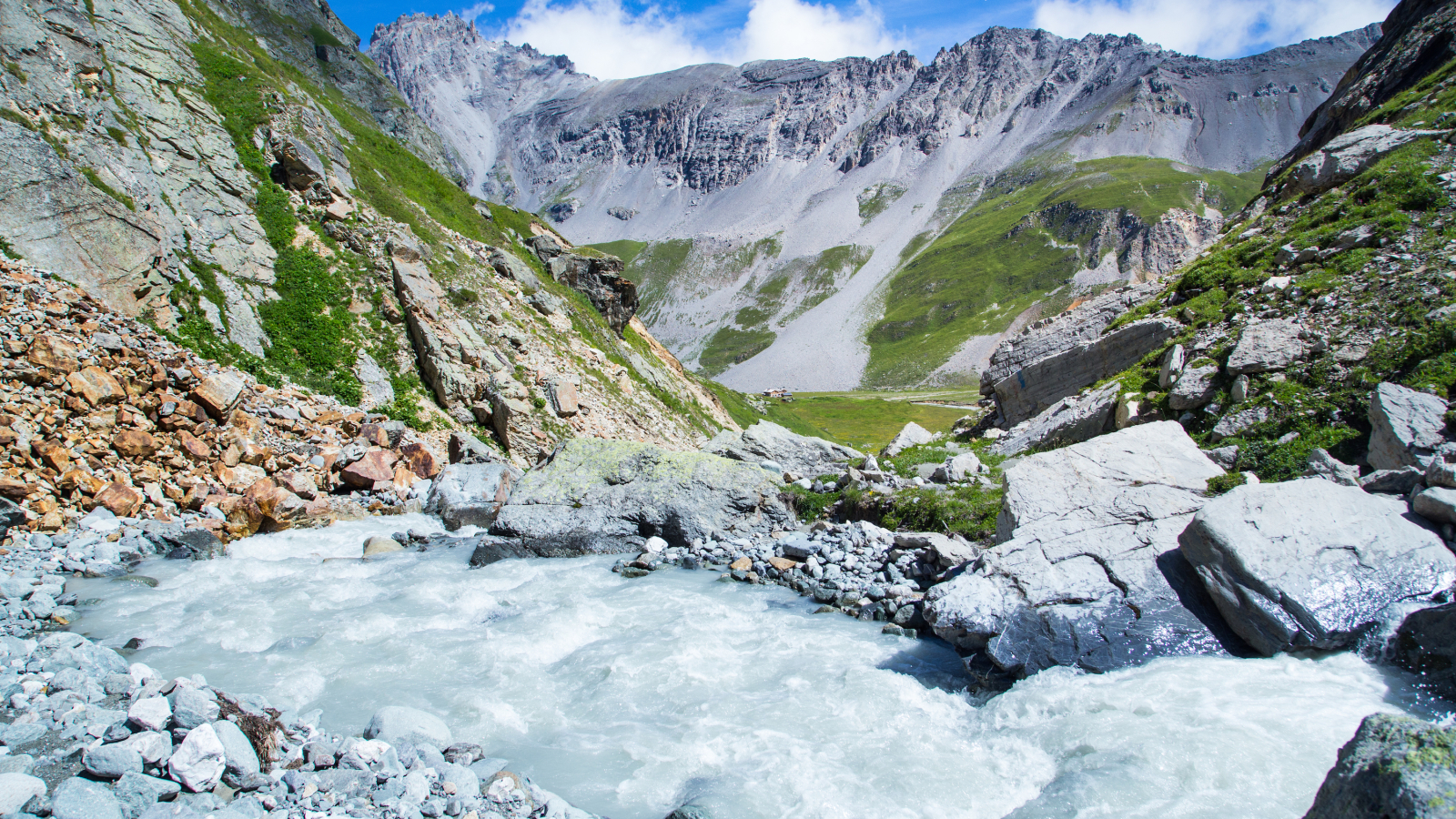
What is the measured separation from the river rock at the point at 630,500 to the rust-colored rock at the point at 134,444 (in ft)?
28.1

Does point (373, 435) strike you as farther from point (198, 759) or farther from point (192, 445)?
point (198, 759)

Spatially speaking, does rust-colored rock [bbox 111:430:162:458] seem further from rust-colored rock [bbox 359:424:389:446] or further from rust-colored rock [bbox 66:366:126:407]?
rust-colored rock [bbox 359:424:389:446]

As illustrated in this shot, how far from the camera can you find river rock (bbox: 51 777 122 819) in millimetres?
5031

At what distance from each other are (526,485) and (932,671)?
12.1 m

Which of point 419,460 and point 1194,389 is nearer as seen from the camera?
point 1194,389

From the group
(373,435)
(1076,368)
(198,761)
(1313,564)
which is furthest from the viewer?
(1076,368)

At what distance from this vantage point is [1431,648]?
743 cm

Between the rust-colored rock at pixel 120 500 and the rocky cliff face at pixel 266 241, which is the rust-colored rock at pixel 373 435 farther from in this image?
the rust-colored rock at pixel 120 500

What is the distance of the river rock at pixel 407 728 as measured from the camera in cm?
739

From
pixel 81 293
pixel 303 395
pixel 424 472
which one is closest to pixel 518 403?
pixel 424 472

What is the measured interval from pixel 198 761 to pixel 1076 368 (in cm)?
2923

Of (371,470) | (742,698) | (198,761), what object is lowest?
(742,698)

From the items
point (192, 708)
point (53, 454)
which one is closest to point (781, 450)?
point (192, 708)

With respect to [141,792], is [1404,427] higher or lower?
higher
